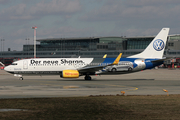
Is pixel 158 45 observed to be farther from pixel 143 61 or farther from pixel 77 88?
pixel 77 88

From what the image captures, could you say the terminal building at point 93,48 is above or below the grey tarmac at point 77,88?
above

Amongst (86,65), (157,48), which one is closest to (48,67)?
(86,65)

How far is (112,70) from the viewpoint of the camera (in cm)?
4644

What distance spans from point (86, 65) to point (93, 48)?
5159 inches

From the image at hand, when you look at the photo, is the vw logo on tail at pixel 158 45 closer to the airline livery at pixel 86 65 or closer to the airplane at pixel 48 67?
the airline livery at pixel 86 65

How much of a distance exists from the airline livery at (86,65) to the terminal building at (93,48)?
10230cm

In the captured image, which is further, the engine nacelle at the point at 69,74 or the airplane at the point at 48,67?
the airplane at the point at 48,67

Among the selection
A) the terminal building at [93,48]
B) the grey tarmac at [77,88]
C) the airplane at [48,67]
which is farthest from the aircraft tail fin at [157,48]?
the terminal building at [93,48]

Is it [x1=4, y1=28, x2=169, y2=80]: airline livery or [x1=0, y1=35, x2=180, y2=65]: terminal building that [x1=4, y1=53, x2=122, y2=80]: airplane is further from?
[x1=0, y1=35, x2=180, y2=65]: terminal building

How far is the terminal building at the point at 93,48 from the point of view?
160250 mm

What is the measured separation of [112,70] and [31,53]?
134m

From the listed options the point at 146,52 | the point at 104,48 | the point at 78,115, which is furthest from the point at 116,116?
the point at 104,48

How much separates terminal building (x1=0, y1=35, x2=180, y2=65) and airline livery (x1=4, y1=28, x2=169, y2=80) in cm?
10230

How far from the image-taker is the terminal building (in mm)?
160250
